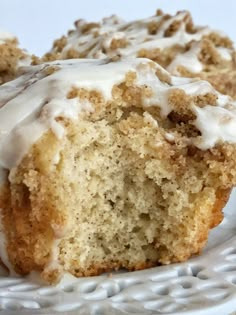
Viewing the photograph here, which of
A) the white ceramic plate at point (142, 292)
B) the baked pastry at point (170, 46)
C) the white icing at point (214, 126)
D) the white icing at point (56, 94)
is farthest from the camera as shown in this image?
the baked pastry at point (170, 46)

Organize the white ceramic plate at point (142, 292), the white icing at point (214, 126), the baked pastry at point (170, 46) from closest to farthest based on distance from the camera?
the white ceramic plate at point (142, 292), the white icing at point (214, 126), the baked pastry at point (170, 46)

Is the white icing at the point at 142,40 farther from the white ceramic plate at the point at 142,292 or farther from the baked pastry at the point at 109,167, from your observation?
the white ceramic plate at the point at 142,292

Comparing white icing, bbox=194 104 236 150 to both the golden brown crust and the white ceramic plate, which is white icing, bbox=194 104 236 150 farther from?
the golden brown crust

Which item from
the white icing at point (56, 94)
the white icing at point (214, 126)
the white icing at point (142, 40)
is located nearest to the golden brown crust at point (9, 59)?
the white icing at point (56, 94)

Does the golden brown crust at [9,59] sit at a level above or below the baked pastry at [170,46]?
below

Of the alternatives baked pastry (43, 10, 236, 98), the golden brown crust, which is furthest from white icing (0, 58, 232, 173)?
baked pastry (43, 10, 236, 98)

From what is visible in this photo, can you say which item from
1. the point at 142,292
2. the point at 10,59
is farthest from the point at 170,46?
the point at 142,292

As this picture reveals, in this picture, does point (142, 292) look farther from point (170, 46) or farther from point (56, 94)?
point (170, 46)
